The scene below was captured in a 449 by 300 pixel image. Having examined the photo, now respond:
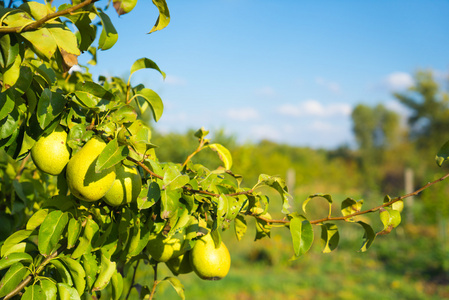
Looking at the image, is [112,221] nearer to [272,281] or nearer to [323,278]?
[272,281]

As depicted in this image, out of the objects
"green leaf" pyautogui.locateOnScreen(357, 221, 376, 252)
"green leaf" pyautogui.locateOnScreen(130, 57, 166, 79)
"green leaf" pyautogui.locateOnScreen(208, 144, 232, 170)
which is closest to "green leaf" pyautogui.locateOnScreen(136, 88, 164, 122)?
"green leaf" pyautogui.locateOnScreen(130, 57, 166, 79)

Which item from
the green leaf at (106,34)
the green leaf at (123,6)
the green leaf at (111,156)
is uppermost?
the green leaf at (123,6)

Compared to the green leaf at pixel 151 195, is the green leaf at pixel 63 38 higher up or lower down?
higher up

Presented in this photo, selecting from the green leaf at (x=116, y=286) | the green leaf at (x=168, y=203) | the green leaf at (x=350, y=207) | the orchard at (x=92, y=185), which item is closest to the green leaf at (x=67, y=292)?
the orchard at (x=92, y=185)

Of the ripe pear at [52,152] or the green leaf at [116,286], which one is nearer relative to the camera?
the ripe pear at [52,152]

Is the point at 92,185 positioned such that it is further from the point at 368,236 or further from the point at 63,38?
the point at 368,236

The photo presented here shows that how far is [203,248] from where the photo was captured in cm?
82

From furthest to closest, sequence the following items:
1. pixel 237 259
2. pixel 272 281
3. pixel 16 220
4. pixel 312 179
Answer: pixel 312 179 → pixel 237 259 → pixel 272 281 → pixel 16 220

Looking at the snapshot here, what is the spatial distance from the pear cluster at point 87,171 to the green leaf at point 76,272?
0.13 m

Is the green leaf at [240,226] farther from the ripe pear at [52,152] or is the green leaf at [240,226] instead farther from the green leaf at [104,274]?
the ripe pear at [52,152]

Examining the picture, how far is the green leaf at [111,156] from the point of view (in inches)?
23.3

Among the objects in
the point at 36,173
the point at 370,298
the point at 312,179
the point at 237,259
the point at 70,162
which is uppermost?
the point at 312,179

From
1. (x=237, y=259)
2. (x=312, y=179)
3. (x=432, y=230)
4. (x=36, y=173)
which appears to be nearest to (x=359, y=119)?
(x=312, y=179)

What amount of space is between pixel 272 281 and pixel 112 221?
431 centimetres
